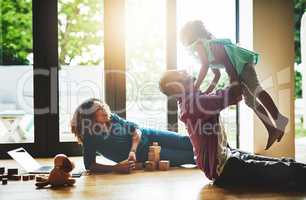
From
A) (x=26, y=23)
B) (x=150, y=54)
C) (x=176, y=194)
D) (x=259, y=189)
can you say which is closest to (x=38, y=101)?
(x=26, y=23)

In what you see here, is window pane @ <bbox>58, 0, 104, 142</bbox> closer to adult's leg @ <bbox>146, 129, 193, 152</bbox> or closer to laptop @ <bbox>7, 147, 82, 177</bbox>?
laptop @ <bbox>7, 147, 82, 177</bbox>

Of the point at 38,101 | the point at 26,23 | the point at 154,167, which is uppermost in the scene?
the point at 26,23

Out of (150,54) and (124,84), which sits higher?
(150,54)

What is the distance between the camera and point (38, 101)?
344cm

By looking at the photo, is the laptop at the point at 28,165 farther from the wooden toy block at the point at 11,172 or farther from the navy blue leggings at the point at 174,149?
the navy blue leggings at the point at 174,149

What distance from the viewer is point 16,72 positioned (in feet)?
11.4

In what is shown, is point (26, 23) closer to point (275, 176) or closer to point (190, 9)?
point (190, 9)

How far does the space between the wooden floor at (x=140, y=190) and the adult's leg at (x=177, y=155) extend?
280 mm

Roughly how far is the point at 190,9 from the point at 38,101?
61.2 inches

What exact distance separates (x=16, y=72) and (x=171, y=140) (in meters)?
1.51

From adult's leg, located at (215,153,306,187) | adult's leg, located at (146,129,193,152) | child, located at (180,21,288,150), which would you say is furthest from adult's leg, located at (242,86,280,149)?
adult's leg, located at (146,129,193,152)

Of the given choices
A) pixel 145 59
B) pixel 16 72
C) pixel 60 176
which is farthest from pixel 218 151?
pixel 16 72

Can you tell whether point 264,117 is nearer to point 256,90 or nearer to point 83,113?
point 256,90

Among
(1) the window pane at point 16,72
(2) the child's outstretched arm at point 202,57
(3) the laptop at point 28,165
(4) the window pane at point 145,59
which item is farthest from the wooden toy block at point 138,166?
(1) the window pane at point 16,72
